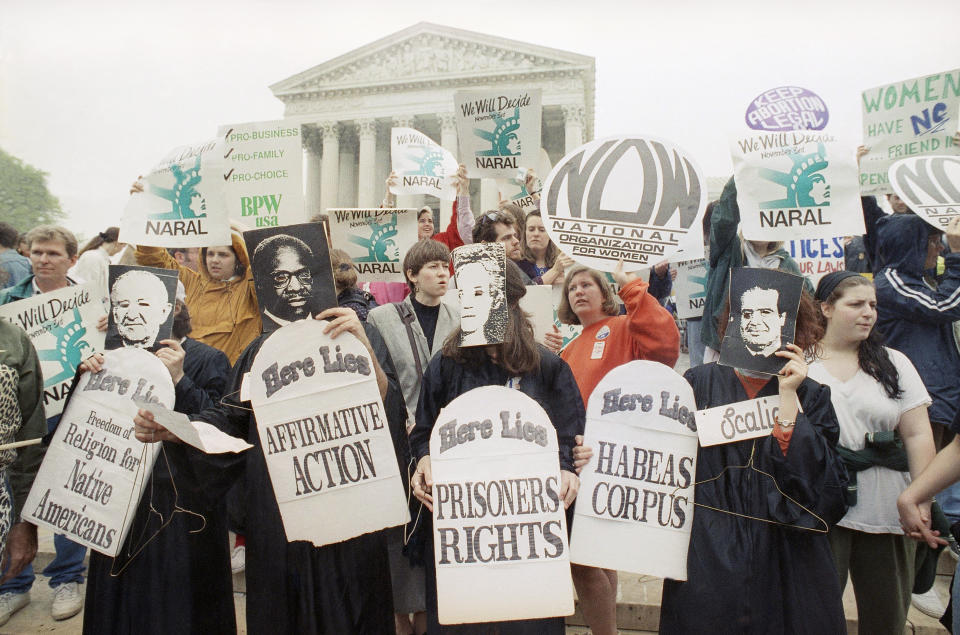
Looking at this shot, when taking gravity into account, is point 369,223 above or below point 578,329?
above

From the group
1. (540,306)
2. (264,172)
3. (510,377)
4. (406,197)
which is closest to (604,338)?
(540,306)

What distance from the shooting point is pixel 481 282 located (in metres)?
2.35

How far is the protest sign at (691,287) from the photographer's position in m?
4.69

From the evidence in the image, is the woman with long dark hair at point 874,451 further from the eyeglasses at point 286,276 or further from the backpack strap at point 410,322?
the eyeglasses at point 286,276

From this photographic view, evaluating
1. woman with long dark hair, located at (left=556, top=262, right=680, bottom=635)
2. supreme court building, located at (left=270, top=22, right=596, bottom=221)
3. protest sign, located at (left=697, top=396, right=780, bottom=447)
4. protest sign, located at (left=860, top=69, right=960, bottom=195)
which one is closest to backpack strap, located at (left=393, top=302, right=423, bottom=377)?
woman with long dark hair, located at (left=556, top=262, right=680, bottom=635)

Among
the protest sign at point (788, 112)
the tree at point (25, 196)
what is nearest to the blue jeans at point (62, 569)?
the protest sign at point (788, 112)

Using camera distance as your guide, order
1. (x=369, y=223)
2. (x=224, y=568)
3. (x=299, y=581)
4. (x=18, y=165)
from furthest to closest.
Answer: (x=18, y=165)
(x=369, y=223)
(x=224, y=568)
(x=299, y=581)

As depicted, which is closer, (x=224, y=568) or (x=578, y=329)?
(x=224, y=568)

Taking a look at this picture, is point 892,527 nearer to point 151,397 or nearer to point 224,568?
point 224,568

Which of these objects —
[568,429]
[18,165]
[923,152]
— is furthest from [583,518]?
[18,165]

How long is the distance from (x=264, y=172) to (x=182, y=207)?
806mm

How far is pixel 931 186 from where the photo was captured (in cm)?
342

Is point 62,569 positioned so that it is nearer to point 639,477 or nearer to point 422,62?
point 639,477

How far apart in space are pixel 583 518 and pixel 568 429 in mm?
352
